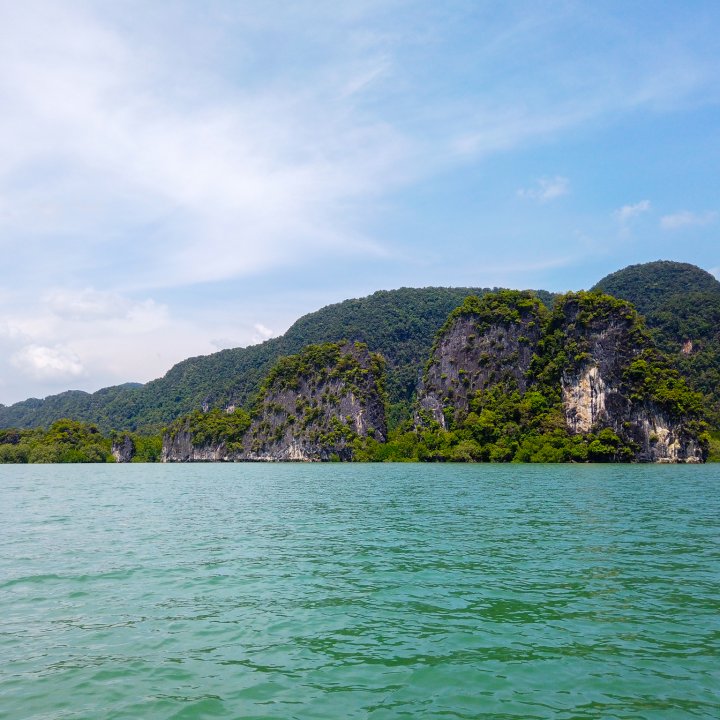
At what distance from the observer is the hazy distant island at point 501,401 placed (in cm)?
10631

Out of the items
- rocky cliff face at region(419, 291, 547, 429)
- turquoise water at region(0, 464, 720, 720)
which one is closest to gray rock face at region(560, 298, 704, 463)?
rocky cliff face at region(419, 291, 547, 429)

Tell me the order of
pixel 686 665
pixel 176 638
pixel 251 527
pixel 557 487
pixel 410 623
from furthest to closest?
1. pixel 557 487
2. pixel 251 527
3. pixel 410 623
4. pixel 176 638
5. pixel 686 665

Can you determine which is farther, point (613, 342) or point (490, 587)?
point (613, 342)

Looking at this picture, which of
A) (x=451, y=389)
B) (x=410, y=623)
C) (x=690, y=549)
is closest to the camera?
(x=410, y=623)

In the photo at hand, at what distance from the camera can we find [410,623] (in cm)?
1232

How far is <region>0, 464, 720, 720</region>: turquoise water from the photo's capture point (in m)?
8.82

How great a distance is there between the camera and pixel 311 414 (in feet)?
515

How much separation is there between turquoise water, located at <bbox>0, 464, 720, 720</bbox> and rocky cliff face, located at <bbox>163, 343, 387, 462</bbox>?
4898 inches

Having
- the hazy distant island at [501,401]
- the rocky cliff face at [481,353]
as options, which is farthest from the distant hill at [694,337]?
the rocky cliff face at [481,353]

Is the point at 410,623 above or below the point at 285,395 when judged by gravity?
below

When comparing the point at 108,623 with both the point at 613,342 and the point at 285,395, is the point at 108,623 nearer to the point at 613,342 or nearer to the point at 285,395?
the point at 613,342

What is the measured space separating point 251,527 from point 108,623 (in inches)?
553

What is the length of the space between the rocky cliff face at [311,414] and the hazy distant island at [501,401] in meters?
0.34

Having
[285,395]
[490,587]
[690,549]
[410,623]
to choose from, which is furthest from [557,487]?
[285,395]
